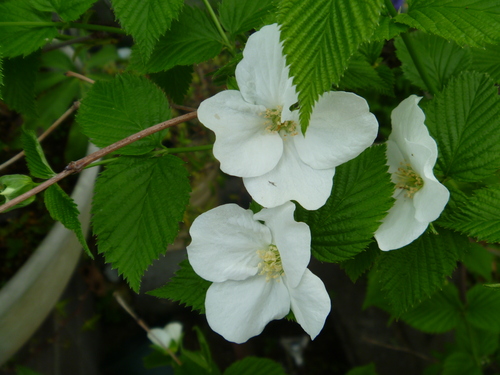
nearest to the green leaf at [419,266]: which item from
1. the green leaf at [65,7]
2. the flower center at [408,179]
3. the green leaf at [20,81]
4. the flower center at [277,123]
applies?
the flower center at [408,179]

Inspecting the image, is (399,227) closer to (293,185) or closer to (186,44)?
(293,185)

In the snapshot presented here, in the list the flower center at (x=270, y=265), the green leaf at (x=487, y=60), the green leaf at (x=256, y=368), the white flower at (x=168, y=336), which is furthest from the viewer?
the white flower at (x=168, y=336)

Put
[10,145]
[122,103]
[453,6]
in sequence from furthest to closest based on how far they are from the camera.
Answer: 1. [10,145]
2. [122,103]
3. [453,6]


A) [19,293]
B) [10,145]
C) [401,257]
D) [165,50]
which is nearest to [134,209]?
[165,50]

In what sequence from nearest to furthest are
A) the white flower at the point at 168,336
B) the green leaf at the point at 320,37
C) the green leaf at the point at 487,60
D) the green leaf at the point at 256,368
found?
the green leaf at the point at 320,37, the green leaf at the point at 487,60, the green leaf at the point at 256,368, the white flower at the point at 168,336

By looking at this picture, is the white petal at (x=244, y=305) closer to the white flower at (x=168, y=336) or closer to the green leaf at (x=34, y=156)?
the green leaf at (x=34, y=156)

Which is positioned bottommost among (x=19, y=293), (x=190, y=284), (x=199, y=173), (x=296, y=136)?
(x=199, y=173)

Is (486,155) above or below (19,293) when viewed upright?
above

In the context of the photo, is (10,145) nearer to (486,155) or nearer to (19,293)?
(19,293)
